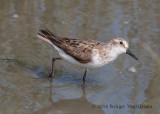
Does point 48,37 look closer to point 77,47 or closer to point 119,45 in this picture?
point 77,47

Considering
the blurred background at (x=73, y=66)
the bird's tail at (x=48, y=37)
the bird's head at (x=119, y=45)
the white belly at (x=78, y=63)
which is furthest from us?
the bird's tail at (x=48, y=37)

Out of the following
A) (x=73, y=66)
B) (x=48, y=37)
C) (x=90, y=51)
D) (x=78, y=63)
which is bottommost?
(x=73, y=66)

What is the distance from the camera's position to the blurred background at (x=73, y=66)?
6.54 m

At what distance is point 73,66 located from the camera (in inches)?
307

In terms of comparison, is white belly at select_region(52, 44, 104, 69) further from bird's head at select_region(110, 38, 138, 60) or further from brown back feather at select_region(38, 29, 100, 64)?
bird's head at select_region(110, 38, 138, 60)

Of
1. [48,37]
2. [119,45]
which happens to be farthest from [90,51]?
[48,37]

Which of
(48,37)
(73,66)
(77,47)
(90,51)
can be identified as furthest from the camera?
(73,66)

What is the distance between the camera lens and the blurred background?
21.5 feet

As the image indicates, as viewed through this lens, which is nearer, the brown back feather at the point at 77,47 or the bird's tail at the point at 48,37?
the brown back feather at the point at 77,47

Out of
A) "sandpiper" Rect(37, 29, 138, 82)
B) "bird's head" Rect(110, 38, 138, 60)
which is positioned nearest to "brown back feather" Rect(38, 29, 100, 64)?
"sandpiper" Rect(37, 29, 138, 82)

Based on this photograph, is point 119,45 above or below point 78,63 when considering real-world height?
above

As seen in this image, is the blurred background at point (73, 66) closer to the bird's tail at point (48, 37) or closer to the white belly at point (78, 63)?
the white belly at point (78, 63)

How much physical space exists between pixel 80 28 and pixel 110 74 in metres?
1.91

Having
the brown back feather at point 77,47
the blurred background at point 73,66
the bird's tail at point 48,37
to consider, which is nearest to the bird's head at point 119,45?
the brown back feather at point 77,47
